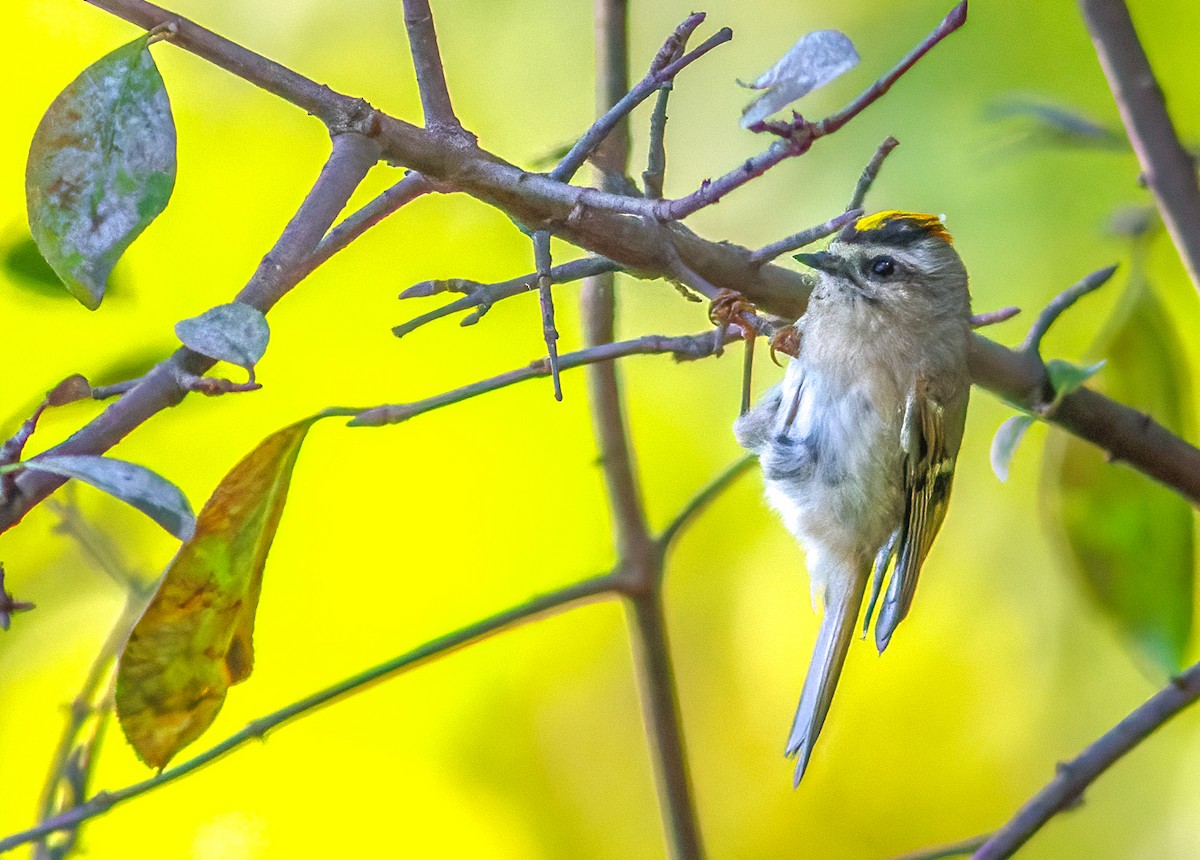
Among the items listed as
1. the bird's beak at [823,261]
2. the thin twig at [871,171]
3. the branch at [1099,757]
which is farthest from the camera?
the bird's beak at [823,261]

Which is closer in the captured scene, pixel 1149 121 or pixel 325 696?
pixel 325 696

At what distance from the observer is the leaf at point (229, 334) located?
0.62 metres

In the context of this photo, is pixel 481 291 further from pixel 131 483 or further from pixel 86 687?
pixel 86 687

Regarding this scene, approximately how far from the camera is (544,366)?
36.6 inches

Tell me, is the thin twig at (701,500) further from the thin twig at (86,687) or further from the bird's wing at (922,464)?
the thin twig at (86,687)

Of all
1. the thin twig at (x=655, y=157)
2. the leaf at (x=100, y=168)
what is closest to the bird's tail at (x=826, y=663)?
the thin twig at (x=655, y=157)

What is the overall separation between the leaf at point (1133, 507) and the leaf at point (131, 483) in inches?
40.0

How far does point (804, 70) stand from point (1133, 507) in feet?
2.69

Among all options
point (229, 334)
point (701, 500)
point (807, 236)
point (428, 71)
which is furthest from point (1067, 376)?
point (229, 334)

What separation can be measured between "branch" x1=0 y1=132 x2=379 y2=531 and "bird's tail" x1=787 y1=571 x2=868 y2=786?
762 mm

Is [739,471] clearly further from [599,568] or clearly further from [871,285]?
[599,568]

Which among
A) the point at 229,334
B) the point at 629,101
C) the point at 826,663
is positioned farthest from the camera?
the point at 826,663

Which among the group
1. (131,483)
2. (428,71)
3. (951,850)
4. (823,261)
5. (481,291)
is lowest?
(951,850)

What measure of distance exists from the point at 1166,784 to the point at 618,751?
0.96m
